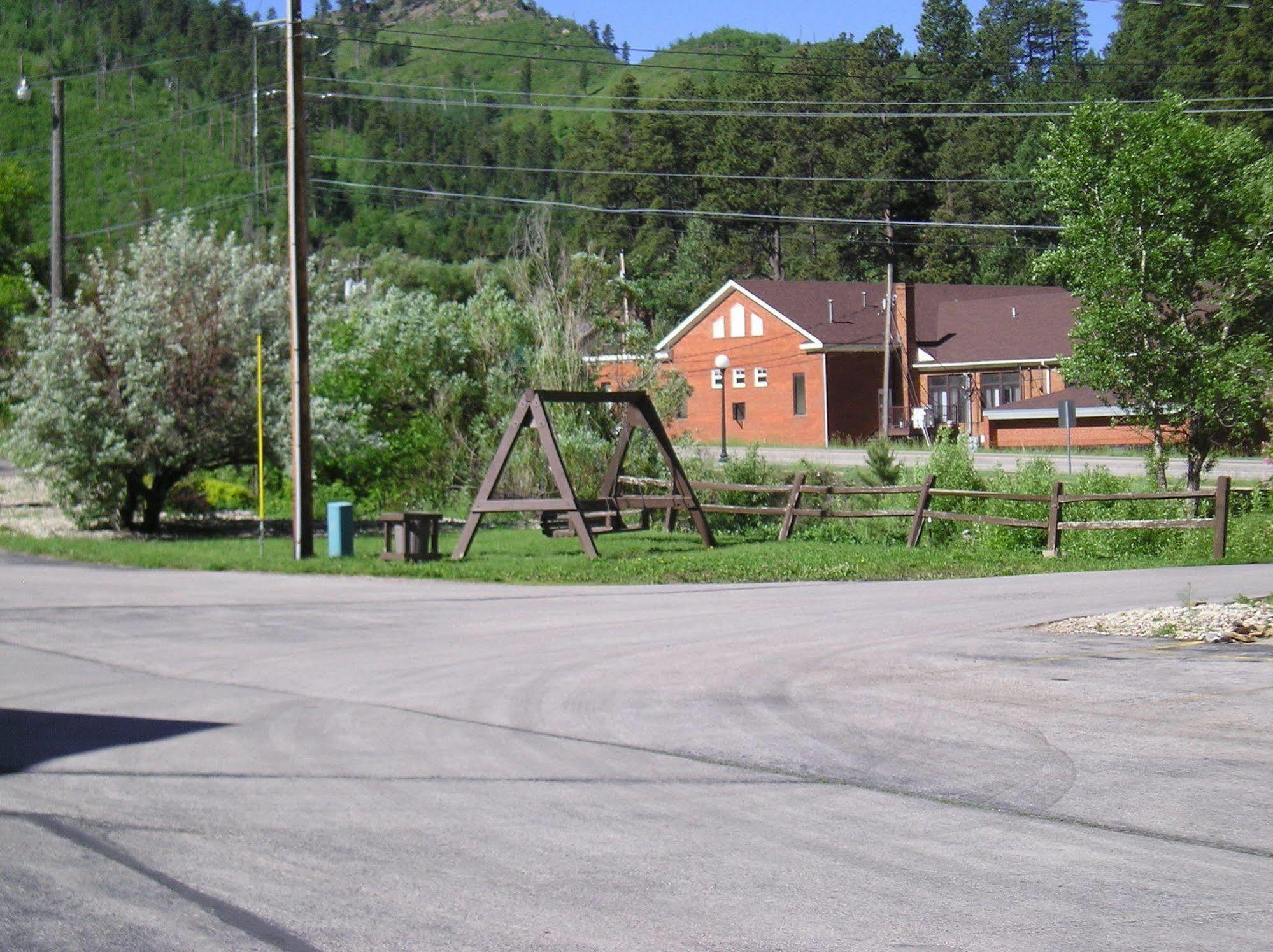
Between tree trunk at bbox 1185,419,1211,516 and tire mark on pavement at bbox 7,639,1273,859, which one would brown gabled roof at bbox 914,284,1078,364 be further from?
tire mark on pavement at bbox 7,639,1273,859

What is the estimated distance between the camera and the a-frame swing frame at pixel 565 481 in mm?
21938

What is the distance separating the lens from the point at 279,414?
2647 centimetres

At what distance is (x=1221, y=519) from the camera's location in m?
22.7

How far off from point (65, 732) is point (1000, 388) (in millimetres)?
58247

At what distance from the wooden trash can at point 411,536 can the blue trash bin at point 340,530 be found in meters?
0.90

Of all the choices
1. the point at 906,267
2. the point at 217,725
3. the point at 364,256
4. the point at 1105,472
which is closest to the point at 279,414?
the point at 1105,472

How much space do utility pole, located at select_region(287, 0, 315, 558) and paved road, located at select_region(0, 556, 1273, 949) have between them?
7.92 m

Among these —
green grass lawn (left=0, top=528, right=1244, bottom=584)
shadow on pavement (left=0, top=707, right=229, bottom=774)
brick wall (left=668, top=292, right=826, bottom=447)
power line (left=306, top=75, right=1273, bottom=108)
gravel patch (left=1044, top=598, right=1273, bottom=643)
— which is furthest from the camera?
power line (left=306, top=75, right=1273, bottom=108)

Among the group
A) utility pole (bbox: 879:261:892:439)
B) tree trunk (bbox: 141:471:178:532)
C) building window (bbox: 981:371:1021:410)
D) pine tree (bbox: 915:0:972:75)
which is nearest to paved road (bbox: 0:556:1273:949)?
tree trunk (bbox: 141:471:178:532)

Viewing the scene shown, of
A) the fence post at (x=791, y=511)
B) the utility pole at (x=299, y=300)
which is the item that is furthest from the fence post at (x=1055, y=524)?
the utility pole at (x=299, y=300)

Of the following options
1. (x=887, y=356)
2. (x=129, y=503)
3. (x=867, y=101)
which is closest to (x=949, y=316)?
(x=887, y=356)

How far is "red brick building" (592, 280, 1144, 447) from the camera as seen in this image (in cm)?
6338

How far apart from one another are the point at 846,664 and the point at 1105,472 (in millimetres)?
17442

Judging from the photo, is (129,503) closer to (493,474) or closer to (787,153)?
(493,474)
